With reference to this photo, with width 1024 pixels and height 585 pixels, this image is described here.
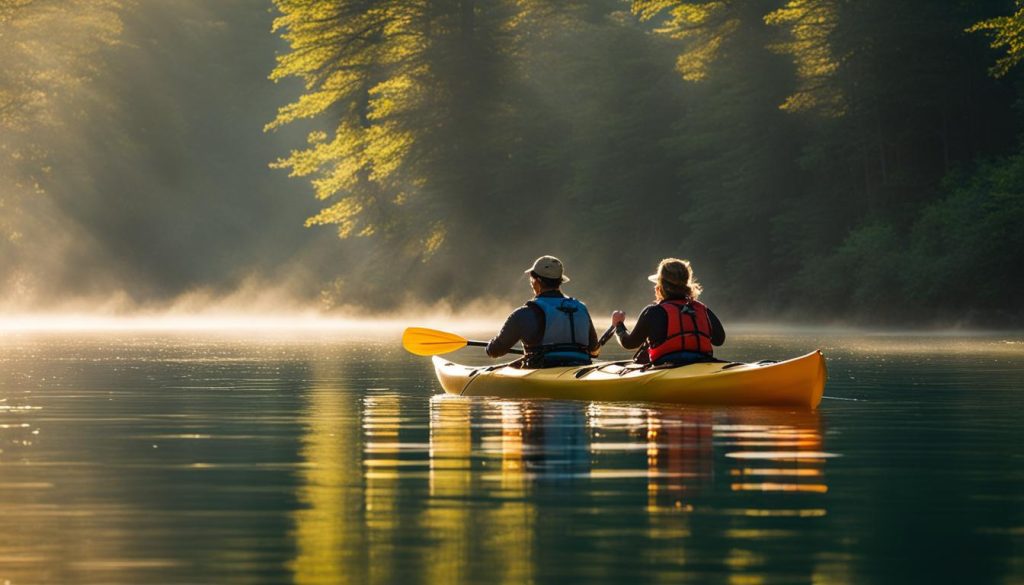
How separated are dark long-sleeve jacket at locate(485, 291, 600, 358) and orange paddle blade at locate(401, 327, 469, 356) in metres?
2.71

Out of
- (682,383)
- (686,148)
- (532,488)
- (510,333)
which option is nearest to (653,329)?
(682,383)

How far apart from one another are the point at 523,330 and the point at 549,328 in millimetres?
259

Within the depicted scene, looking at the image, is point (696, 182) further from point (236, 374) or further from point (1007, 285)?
point (236, 374)

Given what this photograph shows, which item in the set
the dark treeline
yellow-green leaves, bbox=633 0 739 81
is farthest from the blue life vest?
yellow-green leaves, bbox=633 0 739 81

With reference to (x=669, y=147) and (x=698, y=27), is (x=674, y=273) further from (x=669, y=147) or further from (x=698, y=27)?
(x=669, y=147)

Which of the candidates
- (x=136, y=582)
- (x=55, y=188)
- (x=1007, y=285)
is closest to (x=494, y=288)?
(x=1007, y=285)

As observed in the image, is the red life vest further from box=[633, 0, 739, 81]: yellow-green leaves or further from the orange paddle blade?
box=[633, 0, 739, 81]: yellow-green leaves

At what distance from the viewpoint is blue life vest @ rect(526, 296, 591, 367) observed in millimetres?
17453

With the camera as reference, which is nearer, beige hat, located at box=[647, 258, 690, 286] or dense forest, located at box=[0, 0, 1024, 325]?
beige hat, located at box=[647, 258, 690, 286]

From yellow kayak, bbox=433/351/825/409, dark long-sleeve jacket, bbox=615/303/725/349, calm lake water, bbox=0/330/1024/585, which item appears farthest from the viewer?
dark long-sleeve jacket, bbox=615/303/725/349

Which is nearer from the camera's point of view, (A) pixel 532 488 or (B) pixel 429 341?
(A) pixel 532 488

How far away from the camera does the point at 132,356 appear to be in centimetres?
2741

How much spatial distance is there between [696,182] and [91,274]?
37957 millimetres

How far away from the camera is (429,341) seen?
2089 cm
